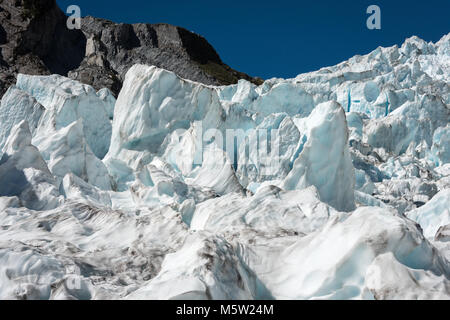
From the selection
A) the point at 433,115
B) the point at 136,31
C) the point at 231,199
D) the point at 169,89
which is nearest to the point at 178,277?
the point at 231,199

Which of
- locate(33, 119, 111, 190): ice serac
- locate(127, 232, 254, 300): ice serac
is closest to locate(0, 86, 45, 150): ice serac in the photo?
locate(33, 119, 111, 190): ice serac

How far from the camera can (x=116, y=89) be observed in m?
40.0

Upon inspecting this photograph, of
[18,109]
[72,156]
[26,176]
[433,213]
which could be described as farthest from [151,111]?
[433,213]

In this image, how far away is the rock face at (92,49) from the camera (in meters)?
40.8

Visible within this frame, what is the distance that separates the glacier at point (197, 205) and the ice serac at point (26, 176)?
0.03 m

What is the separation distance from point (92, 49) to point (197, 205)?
42204mm

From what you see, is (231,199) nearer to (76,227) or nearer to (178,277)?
(76,227)

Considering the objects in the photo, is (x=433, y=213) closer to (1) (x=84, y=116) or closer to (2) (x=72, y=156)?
(2) (x=72, y=156)

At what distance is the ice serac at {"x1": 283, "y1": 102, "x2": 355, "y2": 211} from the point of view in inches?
484

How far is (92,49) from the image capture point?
4681 centimetres

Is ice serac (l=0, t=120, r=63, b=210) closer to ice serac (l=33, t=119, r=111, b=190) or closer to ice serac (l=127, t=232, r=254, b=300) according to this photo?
ice serac (l=33, t=119, r=111, b=190)

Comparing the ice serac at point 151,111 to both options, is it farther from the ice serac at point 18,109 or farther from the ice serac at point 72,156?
the ice serac at point 72,156

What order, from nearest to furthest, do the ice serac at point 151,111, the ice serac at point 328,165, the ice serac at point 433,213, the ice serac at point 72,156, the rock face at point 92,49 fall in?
1. the ice serac at point 433,213
2. the ice serac at point 72,156
3. the ice serac at point 328,165
4. the ice serac at point 151,111
5. the rock face at point 92,49

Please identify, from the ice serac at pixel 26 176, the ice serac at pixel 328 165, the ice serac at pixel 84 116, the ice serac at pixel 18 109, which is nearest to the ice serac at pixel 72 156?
the ice serac at pixel 26 176
